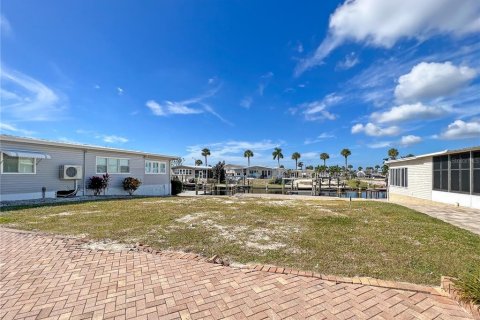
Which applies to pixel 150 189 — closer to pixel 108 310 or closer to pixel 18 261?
pixel 18 261

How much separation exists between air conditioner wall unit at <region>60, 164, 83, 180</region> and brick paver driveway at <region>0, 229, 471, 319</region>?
11813 millimetres

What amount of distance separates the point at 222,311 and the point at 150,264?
5.87 feet

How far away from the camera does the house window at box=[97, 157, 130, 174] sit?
16.5 meters

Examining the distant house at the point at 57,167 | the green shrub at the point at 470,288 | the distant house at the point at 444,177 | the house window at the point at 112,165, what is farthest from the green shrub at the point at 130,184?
the distant house at the point at 444,177

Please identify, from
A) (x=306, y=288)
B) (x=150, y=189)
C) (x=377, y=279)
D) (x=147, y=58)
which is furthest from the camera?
(x=150, y=189)

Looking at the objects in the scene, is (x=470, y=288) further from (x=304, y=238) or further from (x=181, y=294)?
(x=181, y=294)

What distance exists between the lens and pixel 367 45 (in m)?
14.5

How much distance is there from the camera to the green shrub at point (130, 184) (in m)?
17.8

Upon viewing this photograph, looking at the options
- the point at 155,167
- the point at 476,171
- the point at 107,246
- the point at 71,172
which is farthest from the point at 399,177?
the point at 71,172

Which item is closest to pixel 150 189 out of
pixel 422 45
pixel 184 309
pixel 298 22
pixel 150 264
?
pixel 298 22

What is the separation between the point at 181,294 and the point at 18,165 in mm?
13878

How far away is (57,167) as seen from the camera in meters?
13.9

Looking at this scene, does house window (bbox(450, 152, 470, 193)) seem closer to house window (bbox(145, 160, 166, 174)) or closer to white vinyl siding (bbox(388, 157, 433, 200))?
white vinyl siding (bbox(388, 157, 433, 200))

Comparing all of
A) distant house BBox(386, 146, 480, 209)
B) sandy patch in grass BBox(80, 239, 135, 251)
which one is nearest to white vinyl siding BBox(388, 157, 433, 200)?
distant house BBox(386, 146, 480, 209)
